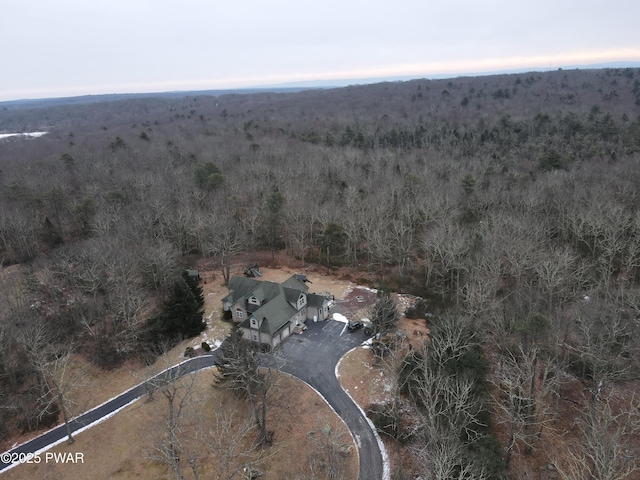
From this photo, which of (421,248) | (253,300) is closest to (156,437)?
(253,300)

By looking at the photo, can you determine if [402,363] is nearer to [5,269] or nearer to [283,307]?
[283,307]

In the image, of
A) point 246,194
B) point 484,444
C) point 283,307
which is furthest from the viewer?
point 246,194

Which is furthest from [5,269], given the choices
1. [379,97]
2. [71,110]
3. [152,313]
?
[71,110]

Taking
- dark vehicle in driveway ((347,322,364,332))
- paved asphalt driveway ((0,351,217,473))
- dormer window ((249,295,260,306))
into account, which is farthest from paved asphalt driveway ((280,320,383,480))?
paved asphalt driveway ((0,351,217,473))

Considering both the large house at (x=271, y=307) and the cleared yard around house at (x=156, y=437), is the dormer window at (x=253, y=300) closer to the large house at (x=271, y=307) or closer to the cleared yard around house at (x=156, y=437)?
the large house at (x=271, y=307)

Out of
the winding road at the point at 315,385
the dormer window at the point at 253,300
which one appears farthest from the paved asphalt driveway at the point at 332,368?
the dormer window at the point at 253,300

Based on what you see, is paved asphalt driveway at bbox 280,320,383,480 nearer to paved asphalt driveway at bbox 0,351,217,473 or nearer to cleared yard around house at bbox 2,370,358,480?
cleared yard around house at bbox 2,370,358,480
